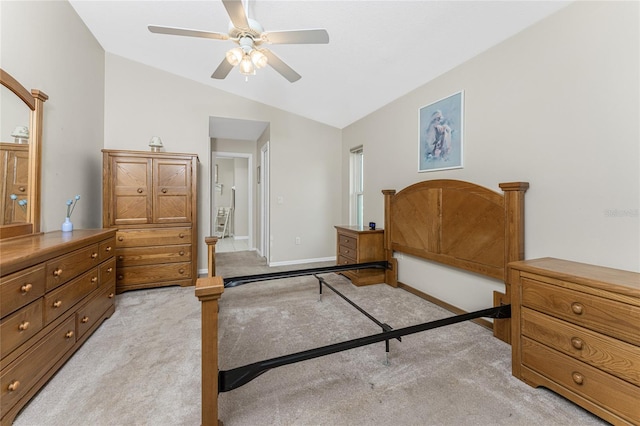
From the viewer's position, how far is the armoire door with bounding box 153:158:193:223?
3.28 m

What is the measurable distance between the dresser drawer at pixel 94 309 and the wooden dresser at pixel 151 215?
652mm

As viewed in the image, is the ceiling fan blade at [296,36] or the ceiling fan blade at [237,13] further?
the ceiling fan blade at [296,36]

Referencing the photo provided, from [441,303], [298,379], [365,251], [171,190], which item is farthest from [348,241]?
[171,190]

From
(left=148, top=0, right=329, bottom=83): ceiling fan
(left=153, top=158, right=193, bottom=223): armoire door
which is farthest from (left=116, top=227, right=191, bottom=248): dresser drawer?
(left=148, top=0, right=329, bottom=83): ceiling fan

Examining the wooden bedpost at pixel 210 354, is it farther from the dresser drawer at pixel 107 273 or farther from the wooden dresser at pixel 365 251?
the wooden dresser at pixel 365 251

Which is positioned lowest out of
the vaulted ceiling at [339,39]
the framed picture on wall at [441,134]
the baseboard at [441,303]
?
the baseboard at [441,303]

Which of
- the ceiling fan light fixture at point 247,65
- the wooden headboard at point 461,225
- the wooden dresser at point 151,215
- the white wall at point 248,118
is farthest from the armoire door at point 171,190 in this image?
the wooden headboard at point 461,225

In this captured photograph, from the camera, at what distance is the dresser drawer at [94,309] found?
1951 millimetres

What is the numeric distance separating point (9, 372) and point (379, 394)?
1887mm

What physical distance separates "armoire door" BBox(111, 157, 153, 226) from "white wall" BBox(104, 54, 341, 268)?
0.69m

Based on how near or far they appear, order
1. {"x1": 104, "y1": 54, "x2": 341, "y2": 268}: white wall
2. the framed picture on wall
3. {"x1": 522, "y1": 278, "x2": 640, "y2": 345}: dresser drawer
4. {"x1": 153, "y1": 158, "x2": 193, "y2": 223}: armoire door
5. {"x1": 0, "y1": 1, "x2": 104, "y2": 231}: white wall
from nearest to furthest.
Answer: {"x1": 522, "y1": 278, "x2": 640, "y2": 345}: dresser drawer
{"x1": 0, "y1": 1, "x2": 104, "y2": 231}: white wall
the framed picture on wall
{"x1": 153, "y1": 158, "x2": 193, "y2": 223}: armoire door
{"x1": 104, "y1": 54, "x2": 341, "y2": 268}: white wall

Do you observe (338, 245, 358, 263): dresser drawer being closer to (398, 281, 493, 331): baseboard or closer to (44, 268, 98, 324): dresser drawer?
(398, 281, 493, 331): baseboard

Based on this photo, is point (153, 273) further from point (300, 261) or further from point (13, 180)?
point (300, 261)

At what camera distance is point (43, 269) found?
1538 millimetres
